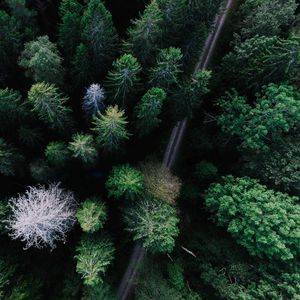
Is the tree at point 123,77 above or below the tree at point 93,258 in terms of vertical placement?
above

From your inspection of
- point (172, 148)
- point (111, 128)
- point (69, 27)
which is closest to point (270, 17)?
point (172, 148)

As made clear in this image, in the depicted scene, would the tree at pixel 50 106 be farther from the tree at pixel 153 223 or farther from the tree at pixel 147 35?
the tree at pixel 153 223

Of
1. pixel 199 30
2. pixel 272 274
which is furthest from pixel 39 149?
pixel 272 274

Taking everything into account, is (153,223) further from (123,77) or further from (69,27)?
(69,27)

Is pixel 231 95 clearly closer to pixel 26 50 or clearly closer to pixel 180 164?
pixel 180 164

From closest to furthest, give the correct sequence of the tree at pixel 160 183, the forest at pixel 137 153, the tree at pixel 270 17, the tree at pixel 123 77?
the tree at pixel 123 77 < the forest at pixel 137 153 < the tree at pixel 160 183 < the tree at pixel 270 17

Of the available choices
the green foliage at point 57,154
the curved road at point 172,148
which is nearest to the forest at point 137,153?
the green foliage at point 57,154

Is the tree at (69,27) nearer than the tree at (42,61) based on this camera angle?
No
